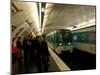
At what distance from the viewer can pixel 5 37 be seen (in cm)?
208

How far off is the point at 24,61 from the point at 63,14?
0.80 metres

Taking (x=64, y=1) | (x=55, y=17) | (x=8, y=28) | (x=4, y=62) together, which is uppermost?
(x=64, y=1)

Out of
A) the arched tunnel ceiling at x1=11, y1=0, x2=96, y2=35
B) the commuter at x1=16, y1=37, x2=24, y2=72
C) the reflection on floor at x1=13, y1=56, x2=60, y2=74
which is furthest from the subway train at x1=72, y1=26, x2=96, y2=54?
the commuter at x1=16, y1=37, x2=24, y2=72

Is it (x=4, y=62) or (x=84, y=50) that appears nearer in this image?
(x=4, y=62)

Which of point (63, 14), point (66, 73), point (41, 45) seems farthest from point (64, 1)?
point (66, 73)

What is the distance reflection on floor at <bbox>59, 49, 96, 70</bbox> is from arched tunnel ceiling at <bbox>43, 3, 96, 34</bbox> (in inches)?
15.0

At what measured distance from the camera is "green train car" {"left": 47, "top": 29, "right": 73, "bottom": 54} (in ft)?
7.23

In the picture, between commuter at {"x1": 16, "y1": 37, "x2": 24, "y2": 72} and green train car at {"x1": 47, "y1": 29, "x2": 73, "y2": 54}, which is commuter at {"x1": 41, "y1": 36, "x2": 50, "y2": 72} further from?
commuter at {"x1": 16, "y1": 37, "x2": 24, "y2": 72}

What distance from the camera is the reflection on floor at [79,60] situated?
7.38 feet

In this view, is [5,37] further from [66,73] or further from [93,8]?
[93,8]

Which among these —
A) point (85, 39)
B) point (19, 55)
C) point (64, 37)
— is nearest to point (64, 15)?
point (64, 37)

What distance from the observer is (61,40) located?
224 cm

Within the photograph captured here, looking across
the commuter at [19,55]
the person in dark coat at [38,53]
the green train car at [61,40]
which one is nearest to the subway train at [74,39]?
the green train car at [61,40]

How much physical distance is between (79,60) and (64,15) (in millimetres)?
647
